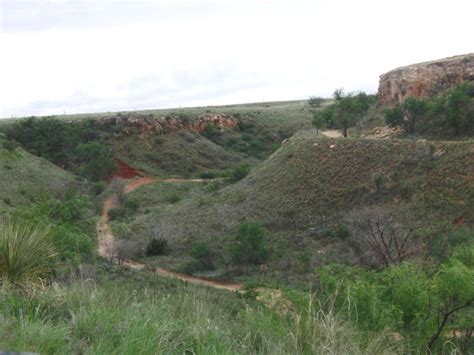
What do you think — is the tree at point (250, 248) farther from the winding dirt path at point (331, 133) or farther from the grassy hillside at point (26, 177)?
the winding dirt path at point (331, 133)

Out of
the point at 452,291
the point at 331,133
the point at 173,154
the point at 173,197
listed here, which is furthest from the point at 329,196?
the point at 173,154

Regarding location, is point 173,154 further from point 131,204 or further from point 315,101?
point 315,101

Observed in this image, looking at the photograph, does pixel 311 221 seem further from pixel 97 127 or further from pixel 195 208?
pixel 97 127

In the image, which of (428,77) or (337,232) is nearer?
(337,232)

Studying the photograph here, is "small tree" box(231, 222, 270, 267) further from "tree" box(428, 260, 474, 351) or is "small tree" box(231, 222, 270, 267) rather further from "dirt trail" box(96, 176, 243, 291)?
"tree" box(428, 260, 474, 351)

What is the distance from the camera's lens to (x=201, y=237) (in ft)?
92.9

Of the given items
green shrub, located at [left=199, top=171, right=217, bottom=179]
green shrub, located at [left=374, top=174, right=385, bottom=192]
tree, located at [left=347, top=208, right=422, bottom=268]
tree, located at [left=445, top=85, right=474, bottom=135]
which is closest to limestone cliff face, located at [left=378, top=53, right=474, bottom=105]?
tree, located at [left=445, top=85, right=474, bottom=135]

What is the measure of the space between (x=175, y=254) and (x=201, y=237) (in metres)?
1.67

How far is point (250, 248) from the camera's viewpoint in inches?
960

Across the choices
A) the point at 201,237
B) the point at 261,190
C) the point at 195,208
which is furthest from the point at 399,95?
the point at 201,237

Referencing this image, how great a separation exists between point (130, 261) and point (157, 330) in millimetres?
22769

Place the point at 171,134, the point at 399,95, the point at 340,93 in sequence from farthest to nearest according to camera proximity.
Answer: the point at 171,134 < the point at 340,93 < the point at 399,95

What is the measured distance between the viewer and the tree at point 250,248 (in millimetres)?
24391

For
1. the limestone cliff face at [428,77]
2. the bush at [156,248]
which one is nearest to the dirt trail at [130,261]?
the bush at [156,248]
